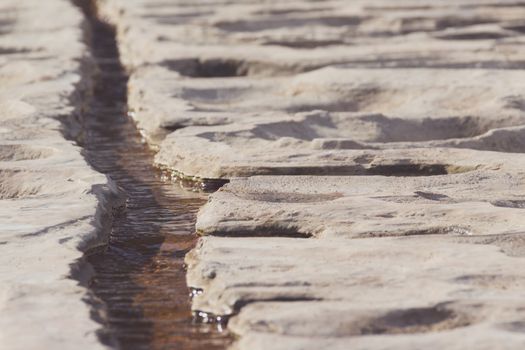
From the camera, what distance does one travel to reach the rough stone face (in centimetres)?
238

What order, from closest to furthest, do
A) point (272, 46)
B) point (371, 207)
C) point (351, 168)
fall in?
point (371, 207), point (351, 168), point (272, 46)

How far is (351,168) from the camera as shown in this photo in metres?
3.83

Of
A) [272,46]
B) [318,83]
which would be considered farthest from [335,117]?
[272,46]

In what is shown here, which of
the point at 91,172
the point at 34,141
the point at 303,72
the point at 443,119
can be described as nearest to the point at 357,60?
the point at 303,72

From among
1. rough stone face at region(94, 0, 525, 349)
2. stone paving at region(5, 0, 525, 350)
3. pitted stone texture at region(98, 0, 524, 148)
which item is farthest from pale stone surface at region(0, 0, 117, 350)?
pitted stone texture at region(98, 0, 524, 148)

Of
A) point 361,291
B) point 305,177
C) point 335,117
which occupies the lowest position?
point 361,291

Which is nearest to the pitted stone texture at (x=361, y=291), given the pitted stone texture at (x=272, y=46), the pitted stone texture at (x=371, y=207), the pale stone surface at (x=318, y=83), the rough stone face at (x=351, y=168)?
the rough stone face at (x=351, y=168)

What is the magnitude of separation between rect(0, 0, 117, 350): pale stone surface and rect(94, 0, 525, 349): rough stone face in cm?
27

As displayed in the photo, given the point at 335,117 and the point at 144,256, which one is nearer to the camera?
the point at 144,256

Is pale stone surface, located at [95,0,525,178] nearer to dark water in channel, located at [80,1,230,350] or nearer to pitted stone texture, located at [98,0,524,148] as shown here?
pitted stone texture, located at [98,0,524,148]

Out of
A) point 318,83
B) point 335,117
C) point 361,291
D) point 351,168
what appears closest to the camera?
point 361,291

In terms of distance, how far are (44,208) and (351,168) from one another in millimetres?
1003

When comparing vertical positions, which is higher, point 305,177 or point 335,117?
point 335,117

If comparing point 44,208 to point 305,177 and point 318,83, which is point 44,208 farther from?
point 318,83
